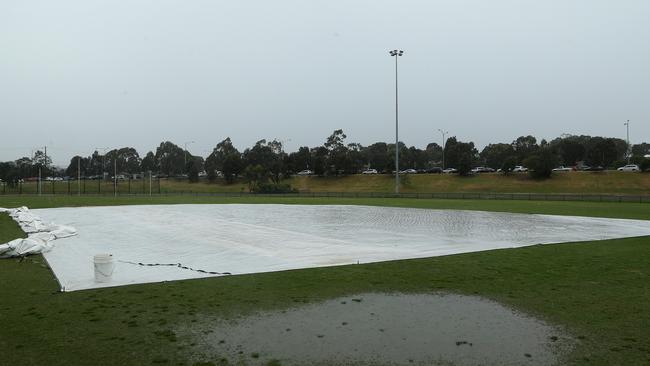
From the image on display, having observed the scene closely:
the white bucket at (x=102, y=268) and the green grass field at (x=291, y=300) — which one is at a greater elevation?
A: the white bucket at (x=102, y=268)

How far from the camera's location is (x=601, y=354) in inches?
219

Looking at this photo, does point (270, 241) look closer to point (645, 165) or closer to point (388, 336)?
point (388, 336)

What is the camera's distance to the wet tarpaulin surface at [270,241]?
11602 millimetres

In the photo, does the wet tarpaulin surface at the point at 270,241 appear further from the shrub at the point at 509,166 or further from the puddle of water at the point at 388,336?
the shrub at the point at 509,166

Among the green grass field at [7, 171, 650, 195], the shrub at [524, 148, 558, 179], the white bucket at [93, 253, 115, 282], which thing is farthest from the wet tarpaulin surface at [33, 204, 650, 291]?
the shrub at [524, 148, 558, 179]

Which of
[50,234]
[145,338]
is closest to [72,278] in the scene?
[145,338]

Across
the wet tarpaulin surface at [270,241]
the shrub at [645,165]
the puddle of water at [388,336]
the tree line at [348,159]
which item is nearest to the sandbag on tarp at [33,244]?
the wet tarpaulin surface at [270,241]

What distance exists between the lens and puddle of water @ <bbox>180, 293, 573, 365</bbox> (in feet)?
18.2

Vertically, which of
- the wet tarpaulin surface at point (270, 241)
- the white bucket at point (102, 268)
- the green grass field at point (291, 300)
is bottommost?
the wet tarpaulin surface at point (270, 241)

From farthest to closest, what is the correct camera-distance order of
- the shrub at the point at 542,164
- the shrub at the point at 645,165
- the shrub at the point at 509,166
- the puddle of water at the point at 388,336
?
the shrub at the point at 509,166 → the shrub at the point at 542,164 → the shrub at the point at 645,165 → the puddle of water at the point at 388,336

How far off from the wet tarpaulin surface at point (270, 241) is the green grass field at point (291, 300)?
91 cm

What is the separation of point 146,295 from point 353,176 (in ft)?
303

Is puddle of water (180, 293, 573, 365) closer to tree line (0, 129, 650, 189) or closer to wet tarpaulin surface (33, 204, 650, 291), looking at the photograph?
wet tarpaulin surface (33, 204, 650, 291)

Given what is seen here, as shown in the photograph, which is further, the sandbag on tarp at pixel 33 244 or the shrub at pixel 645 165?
the shrub at pixel 645 165
